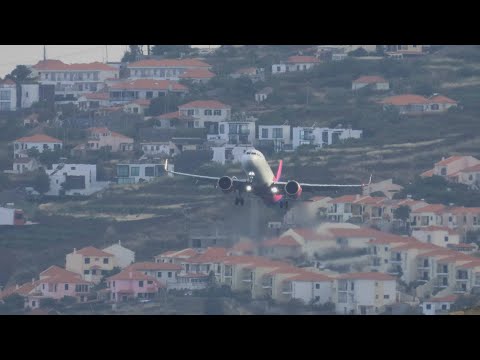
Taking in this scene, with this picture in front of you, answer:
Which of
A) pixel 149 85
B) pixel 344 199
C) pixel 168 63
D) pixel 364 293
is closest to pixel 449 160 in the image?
pixel 344 199

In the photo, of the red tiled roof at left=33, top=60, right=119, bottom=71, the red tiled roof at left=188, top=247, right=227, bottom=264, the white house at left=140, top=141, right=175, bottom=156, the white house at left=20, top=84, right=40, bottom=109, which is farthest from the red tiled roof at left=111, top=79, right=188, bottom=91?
the red tiled roof at left=188, top=247, right=227, bottom=264

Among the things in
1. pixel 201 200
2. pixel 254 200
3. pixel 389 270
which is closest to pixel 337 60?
pixel 201 200

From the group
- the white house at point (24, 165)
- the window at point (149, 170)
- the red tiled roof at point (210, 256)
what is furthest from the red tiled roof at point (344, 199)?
the white house at point (24, 165)

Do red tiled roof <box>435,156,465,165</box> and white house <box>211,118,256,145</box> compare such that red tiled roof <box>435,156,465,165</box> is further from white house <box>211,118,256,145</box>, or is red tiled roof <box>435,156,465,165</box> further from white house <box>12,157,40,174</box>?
white house <box>12,157,40,174</box>

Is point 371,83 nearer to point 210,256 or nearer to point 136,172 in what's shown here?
point 136,172
